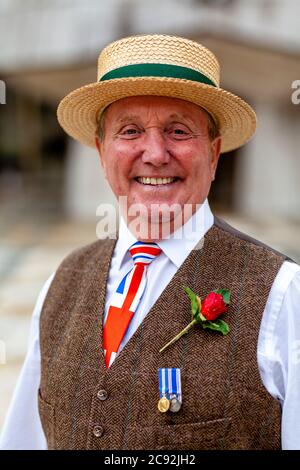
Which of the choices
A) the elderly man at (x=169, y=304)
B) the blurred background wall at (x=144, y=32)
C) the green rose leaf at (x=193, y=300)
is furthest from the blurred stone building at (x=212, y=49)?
the green rose leaf at (x=193, y=300)

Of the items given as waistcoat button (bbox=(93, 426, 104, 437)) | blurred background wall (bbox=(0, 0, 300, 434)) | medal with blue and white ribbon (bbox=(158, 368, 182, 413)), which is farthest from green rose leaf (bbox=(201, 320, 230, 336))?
blurred background wall (bbox=(0, 0, 300, 434))

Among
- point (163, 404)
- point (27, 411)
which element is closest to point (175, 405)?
point (163, 404)

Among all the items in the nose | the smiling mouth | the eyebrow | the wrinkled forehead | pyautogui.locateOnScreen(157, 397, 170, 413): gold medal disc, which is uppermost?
the wrinkled forehead

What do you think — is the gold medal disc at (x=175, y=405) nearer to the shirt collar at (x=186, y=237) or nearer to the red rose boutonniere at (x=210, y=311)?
the red rose boutonniere at (x=210, y=311)

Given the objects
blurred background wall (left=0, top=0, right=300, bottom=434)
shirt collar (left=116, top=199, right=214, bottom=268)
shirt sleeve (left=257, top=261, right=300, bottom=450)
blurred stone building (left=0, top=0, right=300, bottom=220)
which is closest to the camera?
shirt sleeve (left=257, top=261, right=300, bottom=450)

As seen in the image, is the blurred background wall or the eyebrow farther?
the blurred background wall

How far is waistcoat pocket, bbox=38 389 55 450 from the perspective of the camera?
176cm

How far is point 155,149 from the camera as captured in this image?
62.2 inches

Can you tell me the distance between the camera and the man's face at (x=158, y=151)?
161 centimetres

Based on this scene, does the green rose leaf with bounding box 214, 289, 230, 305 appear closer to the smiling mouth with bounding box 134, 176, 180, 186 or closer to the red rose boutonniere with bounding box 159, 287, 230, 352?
the red rose boutonniere with bounding box 159, 287, 230, 352

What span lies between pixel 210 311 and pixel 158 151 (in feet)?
1.42

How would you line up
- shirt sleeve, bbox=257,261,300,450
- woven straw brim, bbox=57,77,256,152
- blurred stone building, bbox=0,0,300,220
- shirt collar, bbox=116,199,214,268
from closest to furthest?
shirt sleeve, bbox=257,261,300,450 → woven straw brim, bbox=57,77,256,152 → shirt collar, bbox=116,199,214,268 → blurred stone building, bbox=0,0,300,220

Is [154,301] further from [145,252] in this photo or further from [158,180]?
[158,180]
